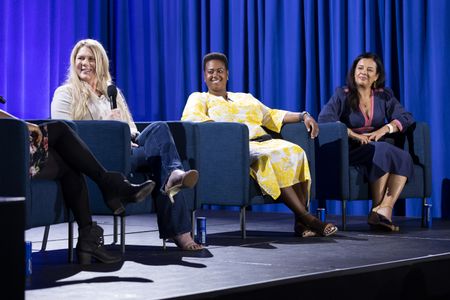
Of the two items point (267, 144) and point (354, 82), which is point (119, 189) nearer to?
point (267, 144)

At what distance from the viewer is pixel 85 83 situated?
4.32 meters

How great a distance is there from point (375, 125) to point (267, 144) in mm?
933

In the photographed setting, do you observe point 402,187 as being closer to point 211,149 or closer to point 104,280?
point 211,149

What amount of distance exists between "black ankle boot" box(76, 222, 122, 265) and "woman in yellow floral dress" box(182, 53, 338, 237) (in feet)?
4.15

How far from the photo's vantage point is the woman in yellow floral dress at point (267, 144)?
457 centimetres

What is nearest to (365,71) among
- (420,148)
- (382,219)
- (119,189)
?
(420,148)

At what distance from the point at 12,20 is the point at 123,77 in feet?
3.81

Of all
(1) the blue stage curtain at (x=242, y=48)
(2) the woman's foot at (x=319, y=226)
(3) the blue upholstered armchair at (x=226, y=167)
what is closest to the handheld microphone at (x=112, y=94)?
(3) the blue upholstered armchair at (x=226, y=167)

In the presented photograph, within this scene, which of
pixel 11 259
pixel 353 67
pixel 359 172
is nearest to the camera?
pixel 11 259

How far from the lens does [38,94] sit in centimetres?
705

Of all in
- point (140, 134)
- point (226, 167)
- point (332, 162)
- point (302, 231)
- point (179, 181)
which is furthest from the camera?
point (332, 162)

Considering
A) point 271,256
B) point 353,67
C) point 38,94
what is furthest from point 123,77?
point 271,256

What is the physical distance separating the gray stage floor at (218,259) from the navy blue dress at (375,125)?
36 cm

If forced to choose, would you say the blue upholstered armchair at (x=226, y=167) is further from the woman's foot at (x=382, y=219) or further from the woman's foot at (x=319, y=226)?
the woman's foot at (x=382, y=219)
